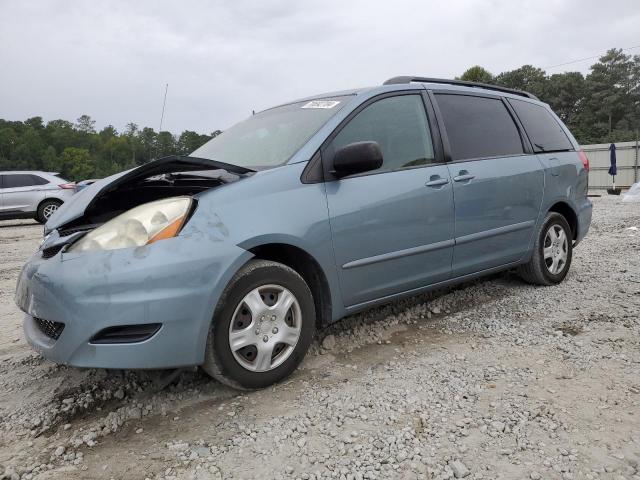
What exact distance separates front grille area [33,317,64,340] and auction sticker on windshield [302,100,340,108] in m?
1.92

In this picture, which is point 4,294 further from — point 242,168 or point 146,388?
point 242,168

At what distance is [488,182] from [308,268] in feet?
5.26

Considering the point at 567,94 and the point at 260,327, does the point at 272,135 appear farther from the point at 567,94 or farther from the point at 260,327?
the point at 567,94

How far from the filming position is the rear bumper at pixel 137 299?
207 cm

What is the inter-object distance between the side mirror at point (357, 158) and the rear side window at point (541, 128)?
208 cm

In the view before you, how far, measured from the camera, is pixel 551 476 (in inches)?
68.5

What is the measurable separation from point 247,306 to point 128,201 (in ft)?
2.80

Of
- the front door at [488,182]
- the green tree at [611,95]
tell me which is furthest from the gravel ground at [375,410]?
the green tree at [611,95]

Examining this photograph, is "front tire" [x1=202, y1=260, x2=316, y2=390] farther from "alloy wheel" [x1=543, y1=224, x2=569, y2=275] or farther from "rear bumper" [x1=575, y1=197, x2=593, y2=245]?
"rear bumper" [x1=575, y1=197, x2=593, y2=245]

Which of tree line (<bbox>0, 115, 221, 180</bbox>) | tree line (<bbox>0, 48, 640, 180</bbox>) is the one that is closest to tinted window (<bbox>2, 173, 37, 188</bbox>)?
tree line (<bbox>0, 48, 640, 180</bbox>)

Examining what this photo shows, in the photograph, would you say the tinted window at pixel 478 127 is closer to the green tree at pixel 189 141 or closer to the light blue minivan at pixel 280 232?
the light blue minivan at pixel 280 232

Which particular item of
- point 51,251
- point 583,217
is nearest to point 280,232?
A: point 51,251

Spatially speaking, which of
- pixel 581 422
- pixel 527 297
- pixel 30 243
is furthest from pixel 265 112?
pixel 30 243

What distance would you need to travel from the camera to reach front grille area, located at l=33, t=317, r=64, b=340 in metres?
2.18
